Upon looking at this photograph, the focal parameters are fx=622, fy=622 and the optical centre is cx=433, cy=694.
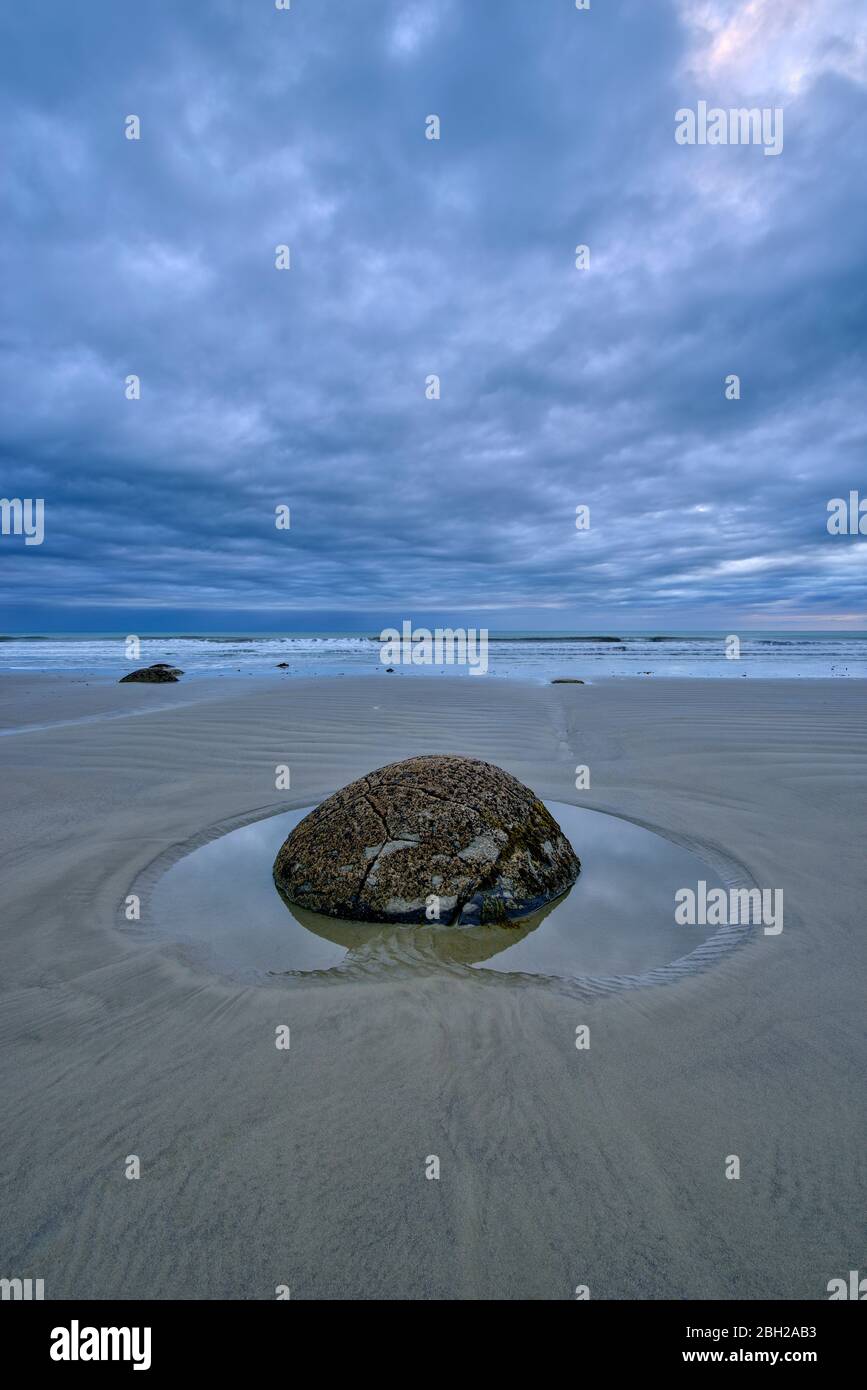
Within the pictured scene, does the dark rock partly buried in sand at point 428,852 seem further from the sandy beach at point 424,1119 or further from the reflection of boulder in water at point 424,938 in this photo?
the sandy beach at point 424,1119

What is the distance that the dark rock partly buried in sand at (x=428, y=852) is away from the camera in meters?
3.61

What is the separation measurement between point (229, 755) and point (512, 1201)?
7401 mm

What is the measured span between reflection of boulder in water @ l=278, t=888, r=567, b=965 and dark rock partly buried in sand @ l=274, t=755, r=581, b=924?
57 millimetres

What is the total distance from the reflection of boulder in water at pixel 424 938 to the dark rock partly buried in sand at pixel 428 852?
57 millimetres

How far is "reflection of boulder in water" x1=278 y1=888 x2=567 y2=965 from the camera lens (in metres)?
3.28

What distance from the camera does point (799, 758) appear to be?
26.6ft

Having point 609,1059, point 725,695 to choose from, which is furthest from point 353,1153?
point 725,695

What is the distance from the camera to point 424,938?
11.2ft

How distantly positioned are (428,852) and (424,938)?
1.68 feet
